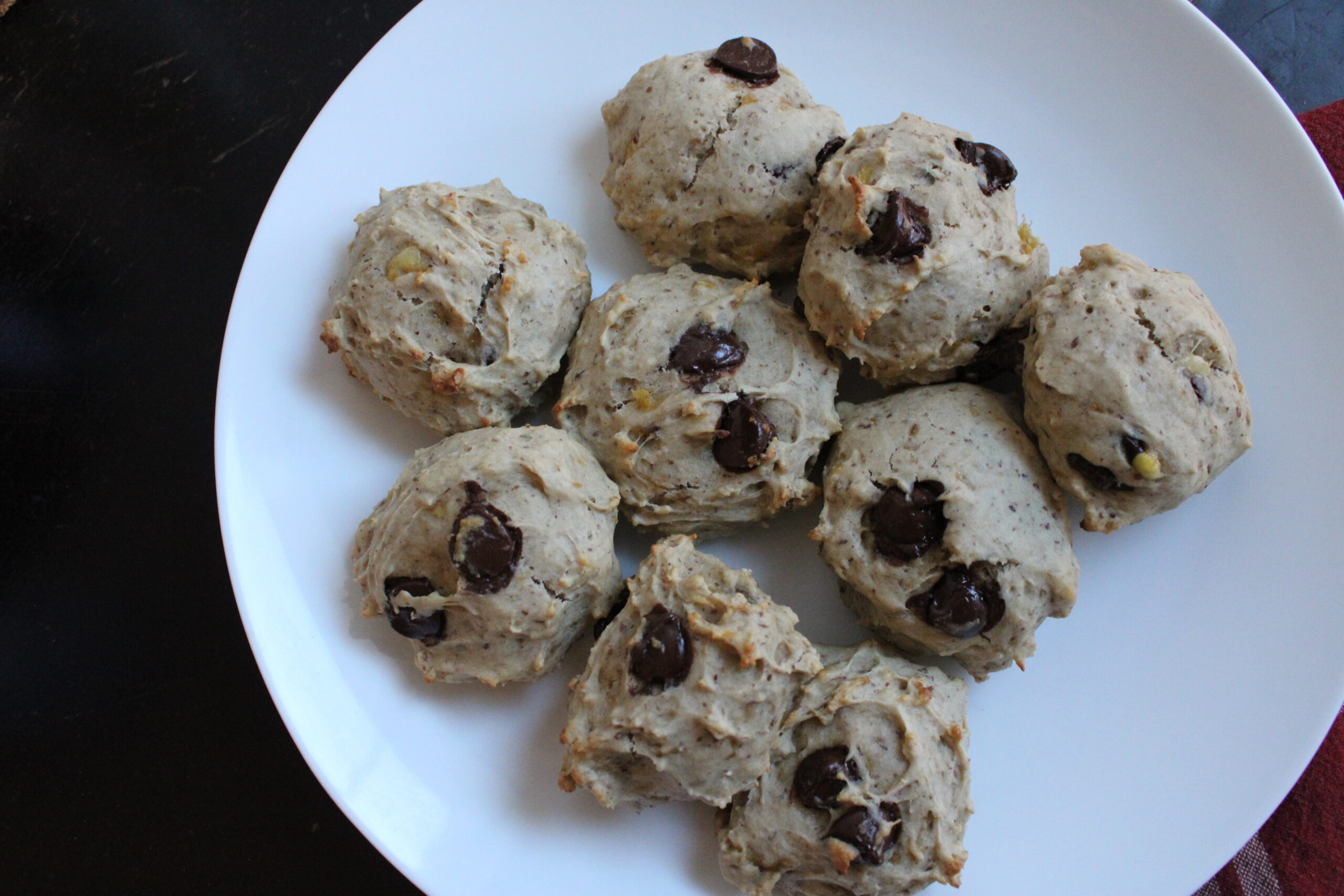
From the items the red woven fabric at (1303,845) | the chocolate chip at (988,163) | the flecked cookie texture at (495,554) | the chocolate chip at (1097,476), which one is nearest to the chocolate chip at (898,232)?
the chocolate chip at (988,163)

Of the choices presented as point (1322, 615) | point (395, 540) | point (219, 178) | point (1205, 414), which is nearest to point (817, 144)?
point (1205, 414)

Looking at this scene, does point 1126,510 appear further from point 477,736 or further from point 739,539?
point 477,736

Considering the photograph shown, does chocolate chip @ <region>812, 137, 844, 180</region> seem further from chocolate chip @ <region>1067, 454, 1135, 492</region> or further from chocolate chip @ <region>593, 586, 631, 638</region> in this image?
chocolate chip @ <region>593, 586, 631, 638</region>

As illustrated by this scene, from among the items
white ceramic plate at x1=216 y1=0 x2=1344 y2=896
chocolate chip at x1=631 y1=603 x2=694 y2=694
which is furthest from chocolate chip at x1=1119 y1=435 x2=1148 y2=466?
chocolate chip at x1=631 y1=603 x2=694 y2=694

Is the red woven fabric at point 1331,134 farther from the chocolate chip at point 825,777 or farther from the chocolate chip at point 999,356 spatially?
the chocolate chip at point 825,777

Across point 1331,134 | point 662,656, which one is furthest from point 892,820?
point 1331,134
